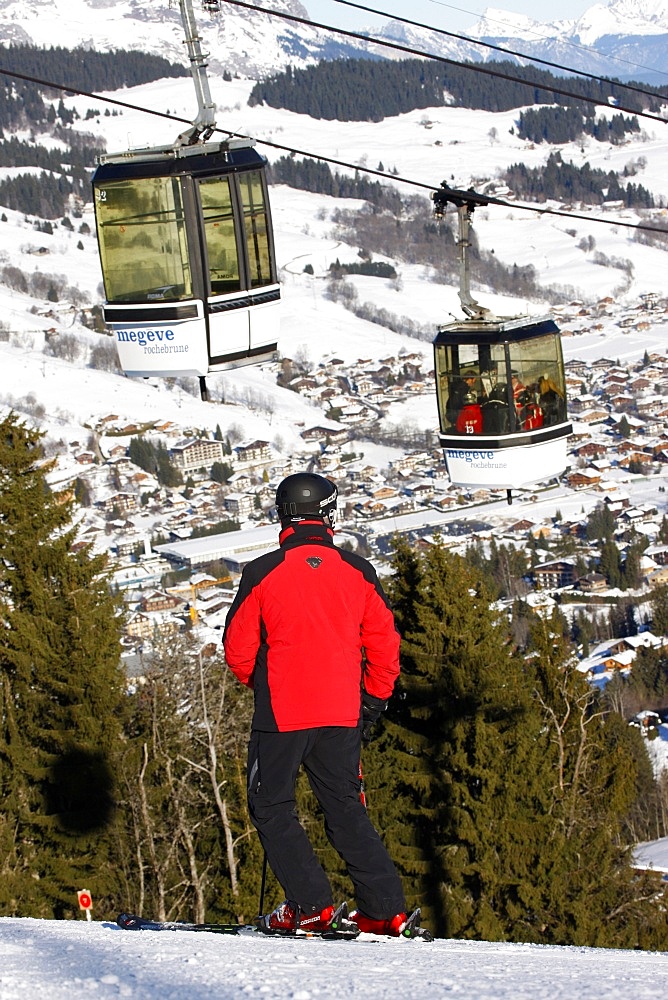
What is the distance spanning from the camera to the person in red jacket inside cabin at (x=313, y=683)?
349cm

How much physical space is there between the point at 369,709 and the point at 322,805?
298 millimetres

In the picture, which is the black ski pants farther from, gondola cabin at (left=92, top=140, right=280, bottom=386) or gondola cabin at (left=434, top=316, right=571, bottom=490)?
gondola cabin at (left=434, top=316, right=571, bottom=490)

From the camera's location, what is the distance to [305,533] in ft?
11.6

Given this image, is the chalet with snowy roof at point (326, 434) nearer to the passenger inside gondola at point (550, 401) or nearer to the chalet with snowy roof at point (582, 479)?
the chalet with snowy roof at point (582, 479)

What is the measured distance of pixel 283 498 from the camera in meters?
3.56

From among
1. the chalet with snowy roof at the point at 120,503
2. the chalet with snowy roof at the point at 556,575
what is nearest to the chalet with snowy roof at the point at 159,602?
the chalet with snowy roof at the point at 556,575

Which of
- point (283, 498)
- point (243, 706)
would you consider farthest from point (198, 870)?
point (283, 498)

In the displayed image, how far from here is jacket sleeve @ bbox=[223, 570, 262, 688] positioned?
3.50 m

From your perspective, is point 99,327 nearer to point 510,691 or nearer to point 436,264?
point 436,264

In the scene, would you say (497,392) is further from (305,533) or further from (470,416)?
(305,533)

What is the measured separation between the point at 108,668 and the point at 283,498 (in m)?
8.64

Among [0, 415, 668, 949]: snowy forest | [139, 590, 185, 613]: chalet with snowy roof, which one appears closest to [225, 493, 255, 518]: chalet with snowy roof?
[139, 590, 185, 613]: chalet with snowy roof

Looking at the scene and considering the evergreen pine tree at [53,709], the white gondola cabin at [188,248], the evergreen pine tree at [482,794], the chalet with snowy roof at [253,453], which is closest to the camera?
the white gondola cabin at [188,248]

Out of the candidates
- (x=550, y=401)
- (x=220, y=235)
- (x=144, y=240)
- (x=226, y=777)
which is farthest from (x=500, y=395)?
(x=226, y=777)
